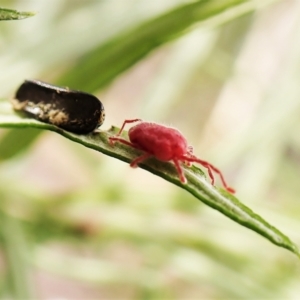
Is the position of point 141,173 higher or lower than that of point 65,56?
higher

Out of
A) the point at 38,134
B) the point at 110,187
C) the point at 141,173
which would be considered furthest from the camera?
the point at 141,173

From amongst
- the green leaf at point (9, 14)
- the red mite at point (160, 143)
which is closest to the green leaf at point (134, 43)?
the red mite at point (160, 143)

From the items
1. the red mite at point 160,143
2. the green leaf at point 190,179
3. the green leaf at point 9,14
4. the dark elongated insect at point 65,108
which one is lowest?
the green leaf at point 190,179

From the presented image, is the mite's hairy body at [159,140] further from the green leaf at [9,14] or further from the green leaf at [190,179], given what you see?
the green leaf at [9,14]

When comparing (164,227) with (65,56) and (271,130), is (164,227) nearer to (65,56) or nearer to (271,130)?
(271,130)

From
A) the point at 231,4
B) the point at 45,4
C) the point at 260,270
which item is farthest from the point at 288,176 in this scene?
the point at 231,4

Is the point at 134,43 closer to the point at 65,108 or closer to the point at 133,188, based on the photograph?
the point at 65,108

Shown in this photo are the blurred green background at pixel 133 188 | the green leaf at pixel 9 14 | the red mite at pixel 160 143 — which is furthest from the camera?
the blurred green background at pixel 133 188

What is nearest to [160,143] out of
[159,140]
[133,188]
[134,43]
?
[159,140]
